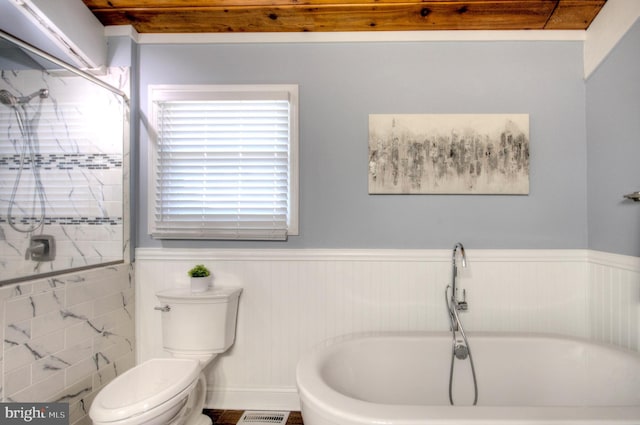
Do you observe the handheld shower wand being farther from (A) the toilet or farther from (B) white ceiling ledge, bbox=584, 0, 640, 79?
(B) white ceiling ledge, bbox=584, 0, 640, 79

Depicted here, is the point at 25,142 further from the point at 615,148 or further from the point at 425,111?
the point at 615,148

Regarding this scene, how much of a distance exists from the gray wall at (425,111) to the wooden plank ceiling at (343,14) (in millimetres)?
107

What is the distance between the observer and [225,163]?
207cm

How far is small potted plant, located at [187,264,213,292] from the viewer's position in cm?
193

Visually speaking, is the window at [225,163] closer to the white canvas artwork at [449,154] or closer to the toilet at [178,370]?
the toilet at [178,370]

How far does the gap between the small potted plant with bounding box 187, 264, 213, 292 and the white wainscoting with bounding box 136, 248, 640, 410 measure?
12 cm

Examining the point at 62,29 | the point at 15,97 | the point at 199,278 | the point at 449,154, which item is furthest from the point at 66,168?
the point at 449,154

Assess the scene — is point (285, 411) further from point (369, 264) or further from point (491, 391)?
point (491, 391)

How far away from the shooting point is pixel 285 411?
6.58 ft

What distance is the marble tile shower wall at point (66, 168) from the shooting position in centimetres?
167

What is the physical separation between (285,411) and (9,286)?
1.53m

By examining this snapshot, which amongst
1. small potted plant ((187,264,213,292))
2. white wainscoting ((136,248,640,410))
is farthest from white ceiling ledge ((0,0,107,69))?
small potted plant ((187,264,213,292))

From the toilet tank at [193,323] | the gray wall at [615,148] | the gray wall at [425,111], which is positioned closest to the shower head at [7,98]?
the gray wall at [425,111]

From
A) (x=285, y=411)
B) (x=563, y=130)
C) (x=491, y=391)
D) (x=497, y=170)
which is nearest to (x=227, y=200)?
(x=285, y=411)
